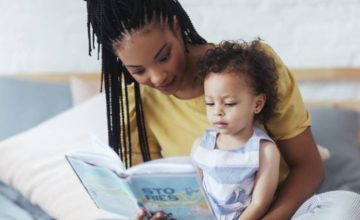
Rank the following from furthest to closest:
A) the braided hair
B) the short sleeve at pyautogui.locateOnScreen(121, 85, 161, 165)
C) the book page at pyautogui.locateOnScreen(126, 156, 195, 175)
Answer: the short sleeve at pyautogui.locateOnScreen(121, 85, 161, 165)
the braided hair
the book page at pyautogui.locateOnScreen(126, 156, 195, 175)

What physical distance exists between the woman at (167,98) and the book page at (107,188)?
0.16 feet

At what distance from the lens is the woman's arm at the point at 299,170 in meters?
1.09

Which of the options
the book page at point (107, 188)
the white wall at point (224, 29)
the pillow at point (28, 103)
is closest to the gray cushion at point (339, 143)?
the white wall at point (224, 29)

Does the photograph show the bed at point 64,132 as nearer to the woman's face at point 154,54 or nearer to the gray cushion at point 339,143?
the gray cushion at point 339,143

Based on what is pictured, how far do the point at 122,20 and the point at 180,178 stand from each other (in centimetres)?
29

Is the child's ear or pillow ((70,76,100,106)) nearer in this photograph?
the child's ear

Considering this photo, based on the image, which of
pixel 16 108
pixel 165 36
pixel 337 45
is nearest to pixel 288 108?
pixel 165 36

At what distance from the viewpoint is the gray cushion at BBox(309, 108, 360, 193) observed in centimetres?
146

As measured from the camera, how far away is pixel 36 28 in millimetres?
1968

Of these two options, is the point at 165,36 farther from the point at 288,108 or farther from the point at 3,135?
the point at 3,135

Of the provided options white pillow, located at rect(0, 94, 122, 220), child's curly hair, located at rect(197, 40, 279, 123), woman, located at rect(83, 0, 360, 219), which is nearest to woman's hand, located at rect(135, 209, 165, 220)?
woman, located at rect(83, 0, 360, 219)

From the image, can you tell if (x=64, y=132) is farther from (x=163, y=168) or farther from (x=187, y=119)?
(x=163, y=168)

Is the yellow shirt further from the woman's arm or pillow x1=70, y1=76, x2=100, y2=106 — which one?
pillow x1=70, y1=76, x2=100, y2=106

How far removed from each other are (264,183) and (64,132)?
742 mm
